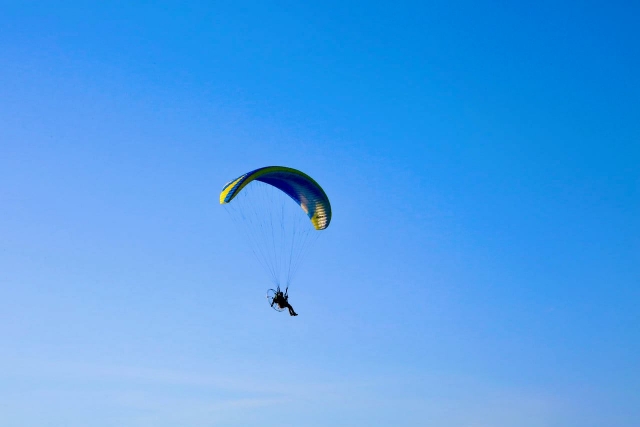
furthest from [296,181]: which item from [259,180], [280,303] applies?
[280,303]

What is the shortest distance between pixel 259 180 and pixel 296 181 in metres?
2.09

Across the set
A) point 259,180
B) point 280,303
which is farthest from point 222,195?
point 280,303

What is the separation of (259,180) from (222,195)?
9.70ft

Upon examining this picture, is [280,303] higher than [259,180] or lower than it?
lower

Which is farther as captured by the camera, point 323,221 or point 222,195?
point 323,221

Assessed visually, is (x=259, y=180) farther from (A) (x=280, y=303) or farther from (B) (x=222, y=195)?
(A) (x=280, y=303)

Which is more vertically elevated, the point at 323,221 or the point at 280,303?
the point at 323,221

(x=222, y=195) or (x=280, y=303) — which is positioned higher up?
(x=222, y=195)

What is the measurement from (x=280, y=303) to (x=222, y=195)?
22.7ft

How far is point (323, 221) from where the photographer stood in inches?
2576

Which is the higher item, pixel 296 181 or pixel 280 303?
pixel 296 181

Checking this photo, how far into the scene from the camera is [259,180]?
63.1 metres

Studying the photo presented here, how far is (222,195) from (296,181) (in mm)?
4694

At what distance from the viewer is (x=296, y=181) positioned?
208 ft
